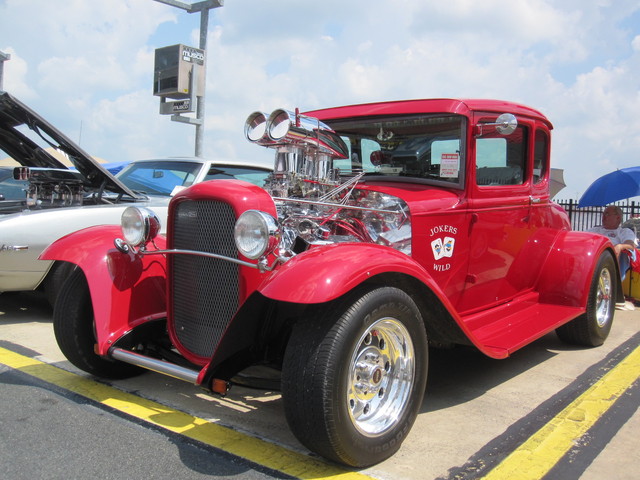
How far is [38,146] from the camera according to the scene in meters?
5.99

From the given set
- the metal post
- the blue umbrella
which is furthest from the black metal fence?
the metal post

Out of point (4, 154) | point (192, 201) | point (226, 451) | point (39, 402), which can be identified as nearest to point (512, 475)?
point (226, 451)

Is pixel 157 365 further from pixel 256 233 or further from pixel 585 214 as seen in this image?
pixel 585 214

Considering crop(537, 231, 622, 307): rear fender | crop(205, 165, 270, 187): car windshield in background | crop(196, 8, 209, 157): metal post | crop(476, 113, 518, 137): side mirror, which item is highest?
crop(196, 8, 209, 157): metal post

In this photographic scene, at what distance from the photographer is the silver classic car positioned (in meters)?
4.95

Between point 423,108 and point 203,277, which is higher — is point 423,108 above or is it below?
above

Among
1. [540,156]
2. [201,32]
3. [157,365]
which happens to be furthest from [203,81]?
[157,365]

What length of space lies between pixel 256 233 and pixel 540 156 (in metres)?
3.02

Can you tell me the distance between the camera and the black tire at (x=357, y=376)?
2385 mm

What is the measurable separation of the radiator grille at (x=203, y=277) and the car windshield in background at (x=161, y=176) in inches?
128

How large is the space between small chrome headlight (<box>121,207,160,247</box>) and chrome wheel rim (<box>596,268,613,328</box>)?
3737 millimetres

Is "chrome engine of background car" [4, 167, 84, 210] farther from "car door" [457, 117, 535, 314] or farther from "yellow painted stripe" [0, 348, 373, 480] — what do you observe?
"car door" [457, 117, 535, 314]

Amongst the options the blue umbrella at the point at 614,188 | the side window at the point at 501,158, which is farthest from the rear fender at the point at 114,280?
the blue umbrella at the point at 614,188

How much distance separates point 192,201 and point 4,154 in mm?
4400
